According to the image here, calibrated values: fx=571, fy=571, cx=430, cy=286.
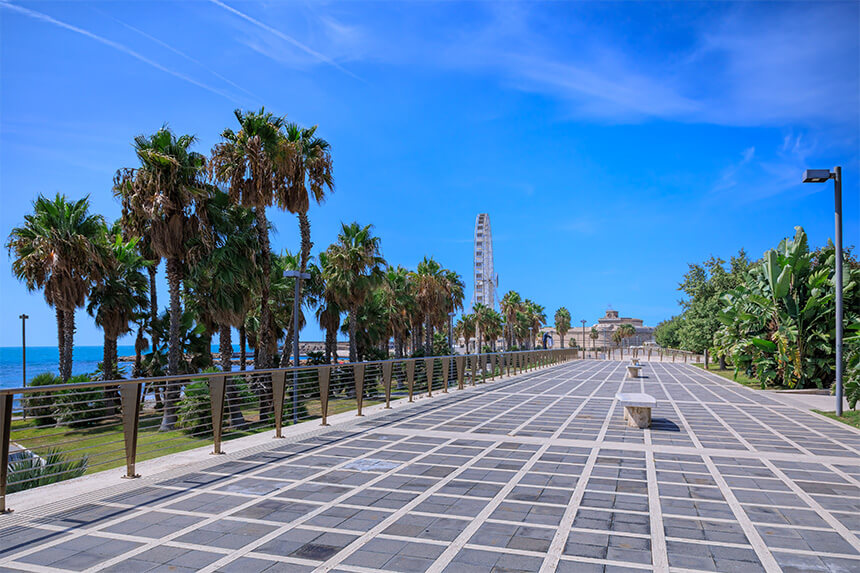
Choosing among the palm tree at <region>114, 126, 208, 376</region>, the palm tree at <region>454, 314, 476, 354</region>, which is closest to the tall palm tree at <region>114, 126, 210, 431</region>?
the palm tree at <region>114, 126, 208, 376</region>

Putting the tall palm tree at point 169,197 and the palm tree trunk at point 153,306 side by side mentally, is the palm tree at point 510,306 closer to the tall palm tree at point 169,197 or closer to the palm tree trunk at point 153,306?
the palm tree trunk at point 153,306

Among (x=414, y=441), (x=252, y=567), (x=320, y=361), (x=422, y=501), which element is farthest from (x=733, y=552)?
(x=320, y=361)

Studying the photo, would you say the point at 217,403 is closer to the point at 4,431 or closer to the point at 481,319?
the point at 4,431

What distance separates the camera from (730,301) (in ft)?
77.6

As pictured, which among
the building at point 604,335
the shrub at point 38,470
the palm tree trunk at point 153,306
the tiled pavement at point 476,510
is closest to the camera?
the tiled pavement at point 476,510

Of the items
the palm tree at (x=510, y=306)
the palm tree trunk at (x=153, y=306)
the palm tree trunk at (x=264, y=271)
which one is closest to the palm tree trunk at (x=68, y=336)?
the palm tree trunk at (x=153, y=306)

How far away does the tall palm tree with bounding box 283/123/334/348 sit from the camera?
71.8 ft

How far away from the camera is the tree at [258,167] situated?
2048 cm

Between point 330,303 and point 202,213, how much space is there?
10.8 m

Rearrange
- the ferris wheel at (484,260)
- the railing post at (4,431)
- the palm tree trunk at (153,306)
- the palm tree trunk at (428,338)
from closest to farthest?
the railing post at (4,431)
the palm tree trunk at (153,306)
the palm tree trunk at (428,338)
the ferris wheel at (484,260)

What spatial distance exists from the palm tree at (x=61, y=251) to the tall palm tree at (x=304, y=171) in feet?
27.3

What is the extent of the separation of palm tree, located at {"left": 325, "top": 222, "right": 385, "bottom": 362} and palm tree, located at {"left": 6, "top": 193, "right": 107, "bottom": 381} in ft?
32.0

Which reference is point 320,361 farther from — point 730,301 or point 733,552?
point 733,552


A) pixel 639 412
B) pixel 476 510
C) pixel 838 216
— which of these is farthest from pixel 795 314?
pixel 476 510
